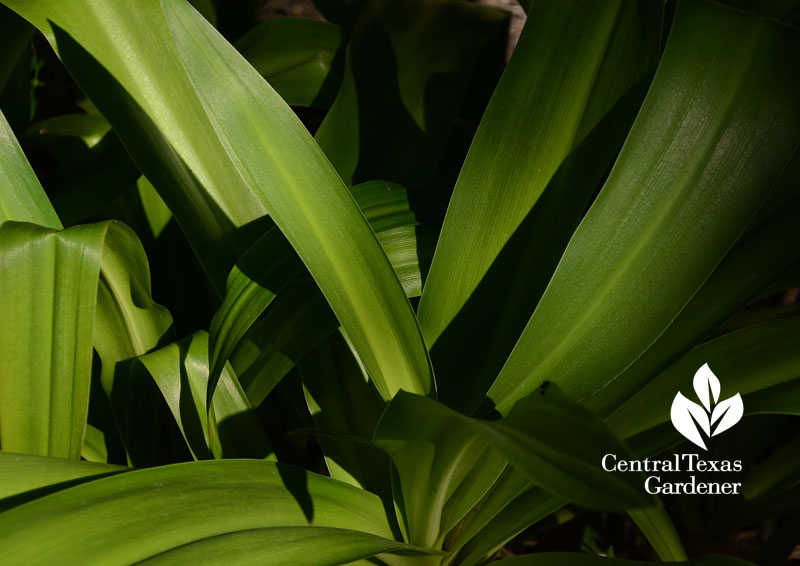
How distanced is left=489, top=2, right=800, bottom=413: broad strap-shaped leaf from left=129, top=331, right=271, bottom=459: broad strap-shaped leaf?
0.27 metres

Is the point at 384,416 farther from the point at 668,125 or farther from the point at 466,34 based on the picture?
the point at 466,34

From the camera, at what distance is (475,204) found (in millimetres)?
578

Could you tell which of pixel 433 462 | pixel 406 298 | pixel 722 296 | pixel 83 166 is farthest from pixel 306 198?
pixel 83 166

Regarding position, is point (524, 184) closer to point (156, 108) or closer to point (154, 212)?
point (156, 108)

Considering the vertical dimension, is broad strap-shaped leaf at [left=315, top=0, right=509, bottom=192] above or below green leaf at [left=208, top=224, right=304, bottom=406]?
above

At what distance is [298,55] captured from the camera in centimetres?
93

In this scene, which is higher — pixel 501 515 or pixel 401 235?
pixel 401 235

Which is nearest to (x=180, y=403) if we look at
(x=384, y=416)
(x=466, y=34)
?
(x=384, y=416)

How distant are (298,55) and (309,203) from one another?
0.50 m

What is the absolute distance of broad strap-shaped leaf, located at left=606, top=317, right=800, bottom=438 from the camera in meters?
0.54

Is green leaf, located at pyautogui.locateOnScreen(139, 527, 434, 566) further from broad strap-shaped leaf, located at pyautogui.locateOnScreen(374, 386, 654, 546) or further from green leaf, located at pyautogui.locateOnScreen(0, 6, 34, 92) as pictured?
green leaf, located at pyautogui.locateOnScreen(0, 6, 34, 92)

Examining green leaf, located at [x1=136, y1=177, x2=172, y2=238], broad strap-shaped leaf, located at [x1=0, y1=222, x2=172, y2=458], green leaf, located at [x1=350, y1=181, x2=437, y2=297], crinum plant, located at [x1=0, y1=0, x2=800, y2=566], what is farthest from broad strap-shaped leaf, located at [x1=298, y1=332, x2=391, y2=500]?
green leaf, located at [x1=136, y1=177, x2=172, y2=238]

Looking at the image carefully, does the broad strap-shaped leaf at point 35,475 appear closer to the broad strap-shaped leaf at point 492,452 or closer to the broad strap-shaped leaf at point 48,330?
the broad strap-shaped leaf at point 48,330

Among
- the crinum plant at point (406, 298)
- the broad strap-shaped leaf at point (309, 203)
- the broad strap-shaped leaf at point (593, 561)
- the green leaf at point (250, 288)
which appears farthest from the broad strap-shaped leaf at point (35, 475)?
the broad strap-shaped leaf at point (593, 561)
